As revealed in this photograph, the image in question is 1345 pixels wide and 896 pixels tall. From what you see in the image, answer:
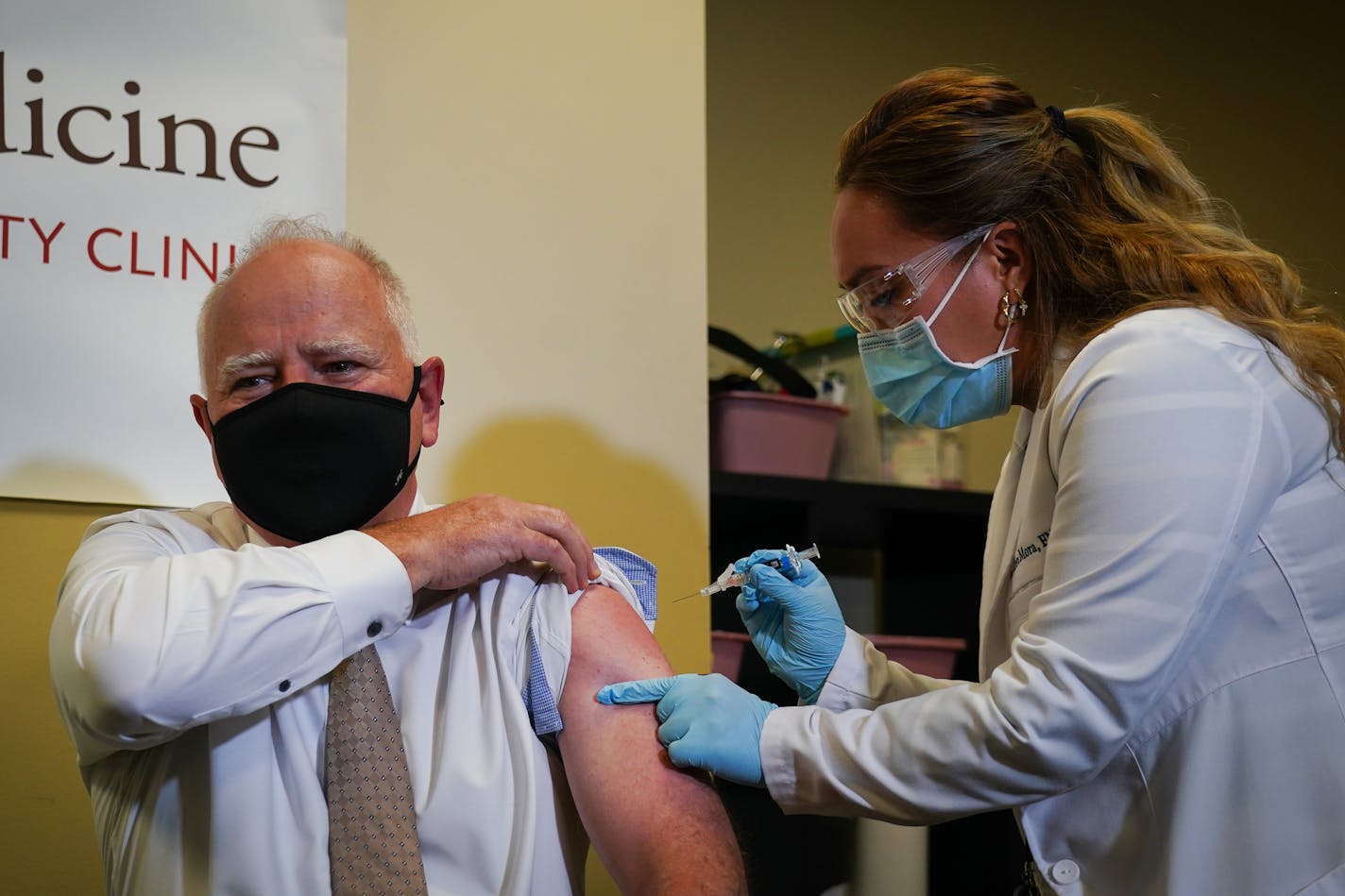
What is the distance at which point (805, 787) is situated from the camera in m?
1.38

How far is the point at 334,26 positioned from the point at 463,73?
211mm

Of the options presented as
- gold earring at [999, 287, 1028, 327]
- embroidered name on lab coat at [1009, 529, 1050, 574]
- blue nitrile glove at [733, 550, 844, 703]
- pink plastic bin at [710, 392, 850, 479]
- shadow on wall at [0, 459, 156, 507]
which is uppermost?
gold earring at [999, 287, 1028, 327]

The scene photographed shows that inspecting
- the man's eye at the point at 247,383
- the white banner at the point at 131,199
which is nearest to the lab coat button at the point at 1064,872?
the man's eye at the point at 247,383

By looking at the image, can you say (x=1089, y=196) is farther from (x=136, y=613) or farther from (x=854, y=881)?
(x=854, y=881)

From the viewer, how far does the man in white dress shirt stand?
125 cm

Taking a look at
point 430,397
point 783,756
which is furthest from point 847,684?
point 430,397

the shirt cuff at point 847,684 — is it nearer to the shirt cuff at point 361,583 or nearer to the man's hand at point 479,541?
the man's hand at point 479,541

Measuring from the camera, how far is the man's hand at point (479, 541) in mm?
1366

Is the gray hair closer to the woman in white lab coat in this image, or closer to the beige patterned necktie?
the beige patterned necktie

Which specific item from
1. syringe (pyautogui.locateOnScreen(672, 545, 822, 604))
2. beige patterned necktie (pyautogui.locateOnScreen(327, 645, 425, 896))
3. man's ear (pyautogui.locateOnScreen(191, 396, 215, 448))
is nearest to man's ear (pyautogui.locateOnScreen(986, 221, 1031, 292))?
syringe (pyautogui.locateOnScreen(672, 545, 822, 604))

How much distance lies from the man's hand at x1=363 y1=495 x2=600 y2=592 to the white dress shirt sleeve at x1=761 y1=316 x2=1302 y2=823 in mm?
375

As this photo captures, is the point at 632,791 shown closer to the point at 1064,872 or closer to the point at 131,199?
the point at 1064,872

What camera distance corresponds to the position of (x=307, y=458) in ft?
4.58

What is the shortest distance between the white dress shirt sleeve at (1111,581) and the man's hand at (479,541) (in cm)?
37
